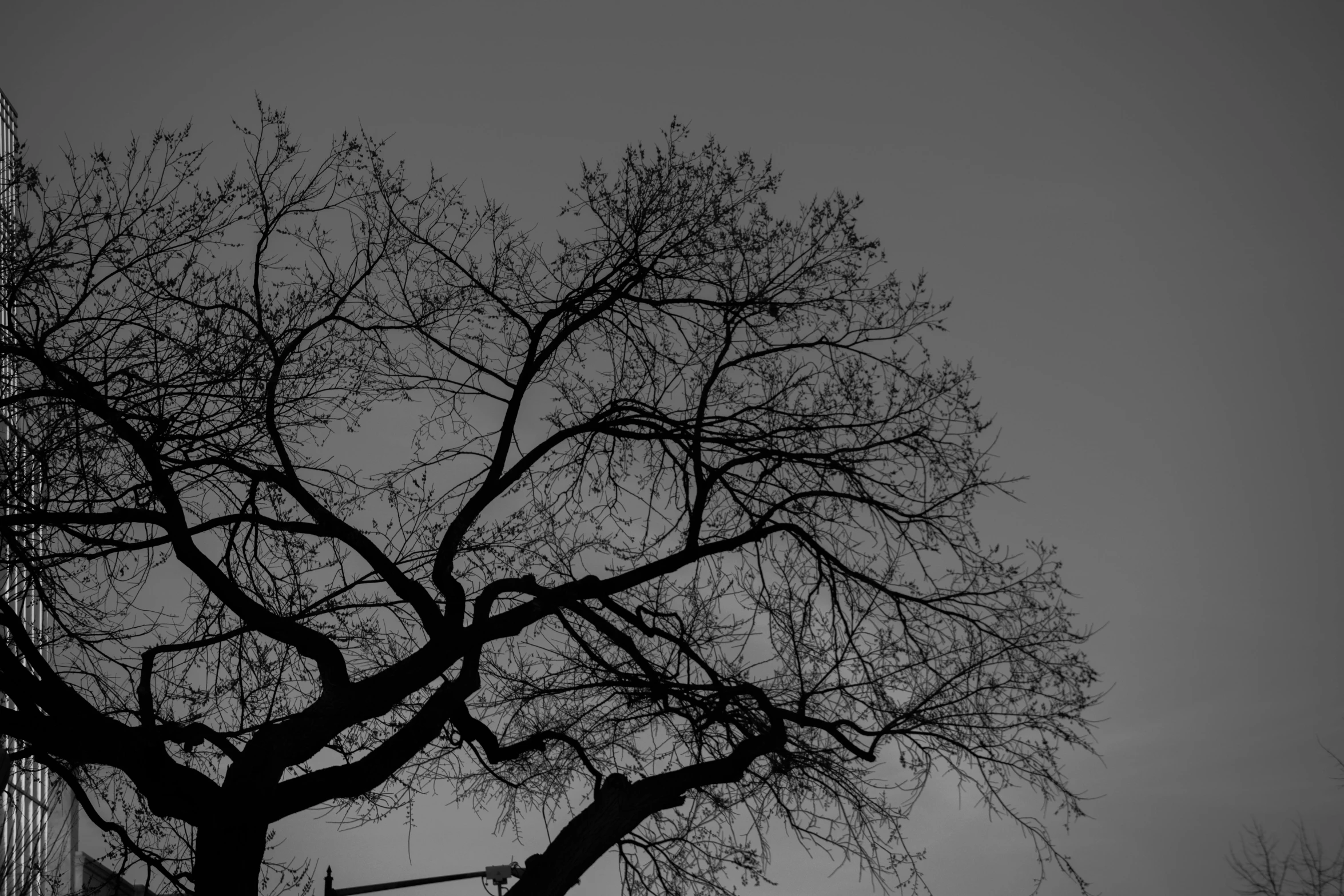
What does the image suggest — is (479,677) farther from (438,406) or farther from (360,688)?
(438,406)

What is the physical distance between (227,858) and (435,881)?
7.50 metres

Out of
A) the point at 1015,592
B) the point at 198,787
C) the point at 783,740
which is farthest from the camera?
the point at 1015,592

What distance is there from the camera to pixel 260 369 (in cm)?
899

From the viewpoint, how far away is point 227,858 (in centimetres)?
728

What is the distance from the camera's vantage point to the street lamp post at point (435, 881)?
13.9 meters

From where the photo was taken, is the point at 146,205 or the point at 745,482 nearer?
the point at 146,205

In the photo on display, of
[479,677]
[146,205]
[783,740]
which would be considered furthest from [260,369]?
[783,740]

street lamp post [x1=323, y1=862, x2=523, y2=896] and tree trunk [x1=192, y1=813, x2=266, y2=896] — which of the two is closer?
tree trunk [x1=192, y1=813, x2=266, y2=896]

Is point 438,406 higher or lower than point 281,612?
higher

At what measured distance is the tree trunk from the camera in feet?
23.7

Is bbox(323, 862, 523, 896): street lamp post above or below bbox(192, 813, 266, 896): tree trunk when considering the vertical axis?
above

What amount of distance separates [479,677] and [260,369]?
290cm

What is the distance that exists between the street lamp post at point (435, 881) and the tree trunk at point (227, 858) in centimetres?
681

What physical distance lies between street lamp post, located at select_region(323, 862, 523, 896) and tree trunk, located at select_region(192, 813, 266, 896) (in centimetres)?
681
